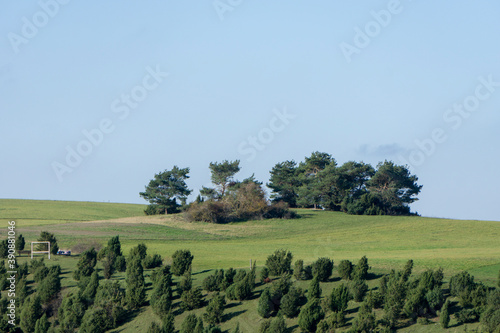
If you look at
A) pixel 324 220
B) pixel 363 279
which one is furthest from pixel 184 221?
pixel 363 279

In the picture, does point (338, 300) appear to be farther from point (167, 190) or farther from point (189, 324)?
point (167, 190)

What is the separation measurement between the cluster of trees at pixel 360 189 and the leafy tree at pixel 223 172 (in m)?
10.1

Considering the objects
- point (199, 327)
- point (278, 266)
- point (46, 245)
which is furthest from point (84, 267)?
point (199, 327)

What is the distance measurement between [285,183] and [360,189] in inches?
505

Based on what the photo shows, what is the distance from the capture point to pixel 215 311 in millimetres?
26141

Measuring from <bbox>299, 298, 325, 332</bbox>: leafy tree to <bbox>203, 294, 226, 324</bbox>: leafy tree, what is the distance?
384cm

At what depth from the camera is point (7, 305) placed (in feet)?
101

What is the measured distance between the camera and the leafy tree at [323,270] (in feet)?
92.3

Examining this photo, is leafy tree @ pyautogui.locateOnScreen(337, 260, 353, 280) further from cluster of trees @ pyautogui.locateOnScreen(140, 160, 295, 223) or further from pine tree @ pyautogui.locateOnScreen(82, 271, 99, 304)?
cluster of trees @ pyautogui.locateOnScreen(140, 160, 295, 223)

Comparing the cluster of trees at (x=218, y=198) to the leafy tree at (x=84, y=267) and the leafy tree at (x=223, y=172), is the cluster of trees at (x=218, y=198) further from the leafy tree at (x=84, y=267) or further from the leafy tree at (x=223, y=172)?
the leafy tree at (x=84, y=267)

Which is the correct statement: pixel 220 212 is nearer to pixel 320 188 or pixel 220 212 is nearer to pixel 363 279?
pixel 320 188

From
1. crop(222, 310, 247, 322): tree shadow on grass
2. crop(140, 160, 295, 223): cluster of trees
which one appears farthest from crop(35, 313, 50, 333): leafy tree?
crop(140, 160, 295, 223): cluster of trees

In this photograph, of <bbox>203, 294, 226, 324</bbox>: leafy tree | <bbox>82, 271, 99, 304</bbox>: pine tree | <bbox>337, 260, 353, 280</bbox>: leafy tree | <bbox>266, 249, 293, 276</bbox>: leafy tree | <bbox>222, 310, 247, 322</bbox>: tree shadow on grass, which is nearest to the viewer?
<bbox>203, 294, 226, 324</bbox>: leafy tree

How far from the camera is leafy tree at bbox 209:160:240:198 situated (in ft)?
279
